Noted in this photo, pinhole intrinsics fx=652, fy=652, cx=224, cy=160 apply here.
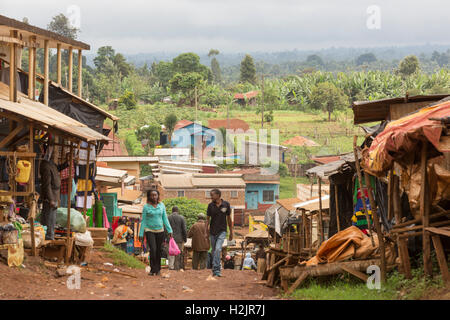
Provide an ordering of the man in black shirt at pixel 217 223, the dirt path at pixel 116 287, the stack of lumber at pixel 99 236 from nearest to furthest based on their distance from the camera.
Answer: the dirt path at pixel 116 287 → the man in black shirt at pixel 217 223 → the stack of lumber at pixel 99 236

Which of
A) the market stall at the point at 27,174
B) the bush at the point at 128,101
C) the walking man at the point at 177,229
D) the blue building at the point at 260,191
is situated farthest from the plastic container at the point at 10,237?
the bush at the point at 128,101

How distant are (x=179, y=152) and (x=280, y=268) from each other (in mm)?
42788

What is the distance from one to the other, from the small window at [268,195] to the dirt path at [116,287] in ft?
120

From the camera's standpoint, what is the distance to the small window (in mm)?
47719

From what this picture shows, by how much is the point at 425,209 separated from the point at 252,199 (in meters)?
40.3

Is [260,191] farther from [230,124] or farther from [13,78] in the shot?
[13,78]

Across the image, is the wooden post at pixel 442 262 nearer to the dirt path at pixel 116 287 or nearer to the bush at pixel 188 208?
the dirt path at pixel 116 287

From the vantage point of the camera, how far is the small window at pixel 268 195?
47.7m

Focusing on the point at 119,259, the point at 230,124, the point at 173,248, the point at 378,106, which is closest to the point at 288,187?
the point at 230,124

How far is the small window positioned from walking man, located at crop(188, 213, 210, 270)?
109 ft

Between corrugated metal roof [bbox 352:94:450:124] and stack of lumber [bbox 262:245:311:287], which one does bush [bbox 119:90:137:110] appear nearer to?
corrugated metal roof [bbox 352:94:450:124]

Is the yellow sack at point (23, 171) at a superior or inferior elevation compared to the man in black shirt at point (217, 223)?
superior
